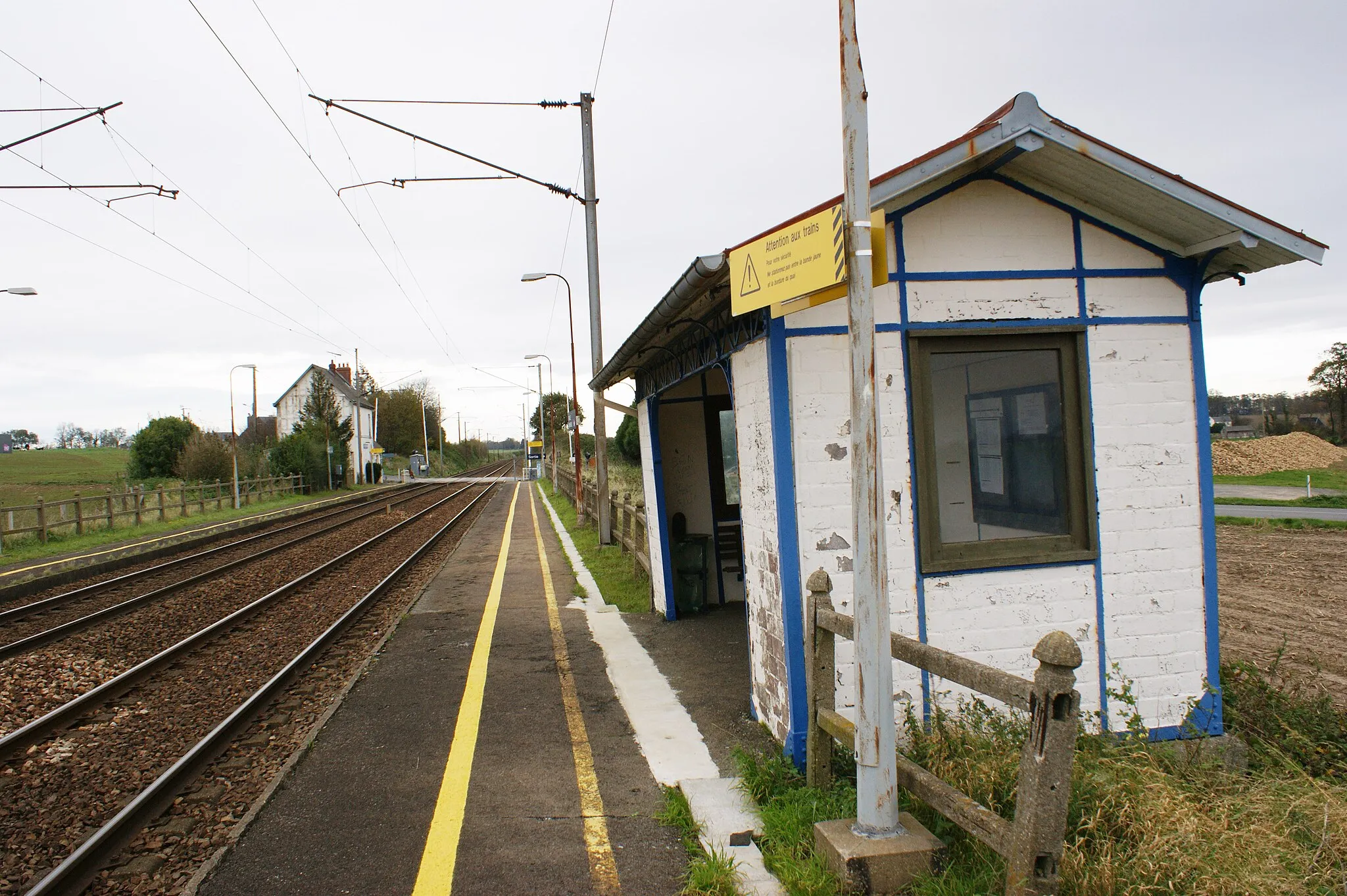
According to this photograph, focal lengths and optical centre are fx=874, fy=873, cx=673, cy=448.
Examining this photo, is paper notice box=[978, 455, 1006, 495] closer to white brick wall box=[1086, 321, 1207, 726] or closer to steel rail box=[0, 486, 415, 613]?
white brick wall box=[1086, 321, 1207, 726]

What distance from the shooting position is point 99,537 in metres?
22.4

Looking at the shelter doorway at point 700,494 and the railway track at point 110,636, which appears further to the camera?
the shelter doorway at point 700,494

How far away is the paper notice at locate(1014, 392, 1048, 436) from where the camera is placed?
5.46 m

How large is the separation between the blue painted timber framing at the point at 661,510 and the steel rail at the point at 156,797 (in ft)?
11.6

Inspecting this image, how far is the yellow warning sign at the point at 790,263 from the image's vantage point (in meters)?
3.74

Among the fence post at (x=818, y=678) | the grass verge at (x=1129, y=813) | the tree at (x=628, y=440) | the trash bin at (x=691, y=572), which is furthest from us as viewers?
the tree at (x=628, y=440)

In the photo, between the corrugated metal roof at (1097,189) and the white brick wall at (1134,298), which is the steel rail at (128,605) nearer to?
the corrugated metal roof at (1097,189)

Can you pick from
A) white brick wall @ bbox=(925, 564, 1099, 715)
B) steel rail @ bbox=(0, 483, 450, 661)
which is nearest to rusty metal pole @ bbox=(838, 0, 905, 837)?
white brick wall @ bbox=(925, 564, 1099, 715)

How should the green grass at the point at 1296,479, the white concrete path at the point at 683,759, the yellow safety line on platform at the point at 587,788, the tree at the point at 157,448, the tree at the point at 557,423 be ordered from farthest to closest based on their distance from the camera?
the tree at the point at 557,423, the tree at the point at 157,448, the green grass at the point at 1296,479, the white concrete path at the point at 683,759, the yellow safety line on platform at the point at 587,788

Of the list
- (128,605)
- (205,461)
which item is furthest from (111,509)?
(205,461)

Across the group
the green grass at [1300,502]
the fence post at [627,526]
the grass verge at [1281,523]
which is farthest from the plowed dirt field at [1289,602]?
the fence post at [627,526]

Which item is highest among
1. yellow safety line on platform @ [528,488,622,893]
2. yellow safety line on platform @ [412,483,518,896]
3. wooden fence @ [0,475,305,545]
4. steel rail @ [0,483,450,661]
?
wooden fence @ [0,475,305,545]

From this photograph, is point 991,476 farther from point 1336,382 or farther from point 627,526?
point 1336,382

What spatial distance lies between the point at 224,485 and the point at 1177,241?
3485cm
